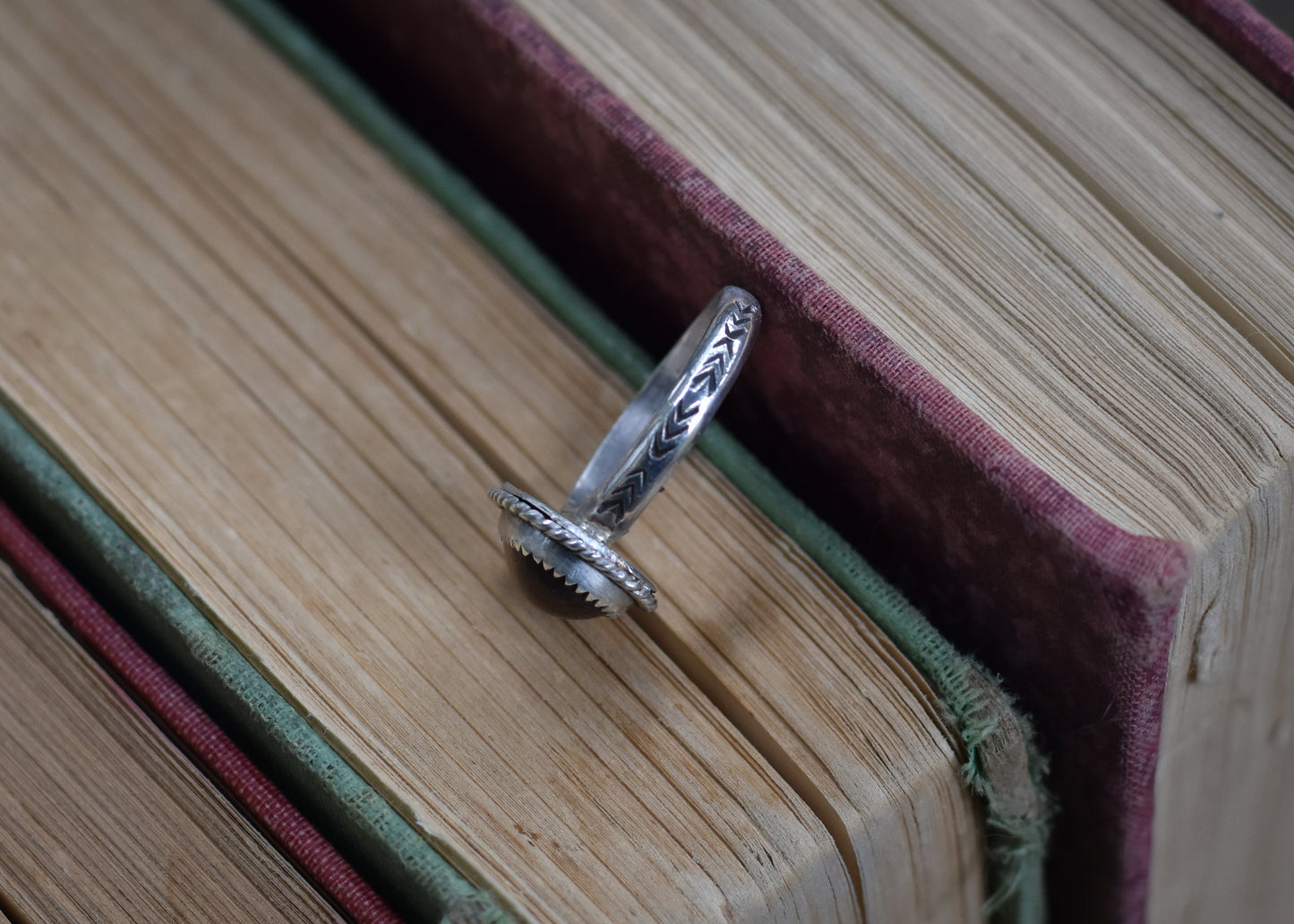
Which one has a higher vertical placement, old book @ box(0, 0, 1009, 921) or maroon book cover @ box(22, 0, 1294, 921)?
maroon book cover @ box(22, 0, 1294, 921)

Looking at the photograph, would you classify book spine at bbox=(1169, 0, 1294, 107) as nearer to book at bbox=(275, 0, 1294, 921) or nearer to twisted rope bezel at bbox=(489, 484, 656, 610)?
book at bbox=(275, 0, 1294, 921)

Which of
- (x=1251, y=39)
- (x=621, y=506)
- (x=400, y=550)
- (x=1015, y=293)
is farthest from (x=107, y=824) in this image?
(x=1251, y=39)

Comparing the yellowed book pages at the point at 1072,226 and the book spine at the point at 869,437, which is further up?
the yellowed book pages at the point at 1072,226

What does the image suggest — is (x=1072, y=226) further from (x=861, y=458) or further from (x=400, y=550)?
(x=400, y=550)

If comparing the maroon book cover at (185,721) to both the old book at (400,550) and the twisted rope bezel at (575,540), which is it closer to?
the old book at (400,550)

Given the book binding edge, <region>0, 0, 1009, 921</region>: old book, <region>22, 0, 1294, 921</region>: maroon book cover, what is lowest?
<region>0, 0, 1009, 921</region>: old book

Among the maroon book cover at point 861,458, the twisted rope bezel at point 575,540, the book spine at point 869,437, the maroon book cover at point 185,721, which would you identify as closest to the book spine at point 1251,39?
the maroon book cover at point 861,458

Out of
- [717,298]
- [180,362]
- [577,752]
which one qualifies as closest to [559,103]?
[717,298]

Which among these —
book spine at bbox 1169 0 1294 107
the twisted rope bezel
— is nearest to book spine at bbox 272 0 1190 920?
the twisted rope bezel
